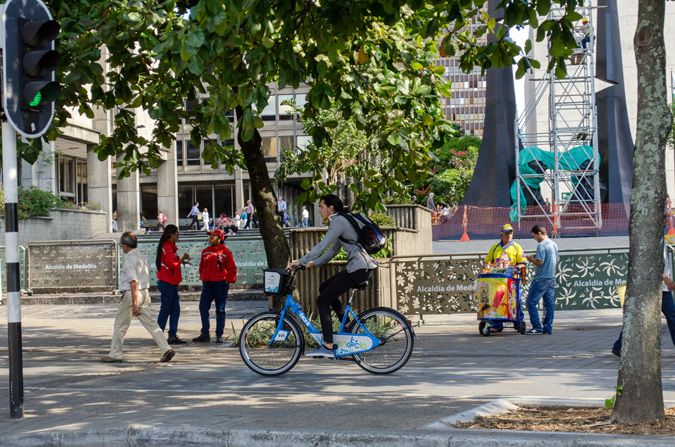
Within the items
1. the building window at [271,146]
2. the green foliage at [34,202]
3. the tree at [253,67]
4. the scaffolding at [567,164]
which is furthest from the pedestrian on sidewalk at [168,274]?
the building window at [271,146]

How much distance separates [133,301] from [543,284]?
6290 mm

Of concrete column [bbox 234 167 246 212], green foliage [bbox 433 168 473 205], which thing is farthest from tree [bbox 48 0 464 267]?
green foliage [bbox 433 168 473 205]

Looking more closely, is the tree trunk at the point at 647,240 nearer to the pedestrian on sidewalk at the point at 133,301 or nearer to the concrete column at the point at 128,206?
the pedestrian on sidewalk at the point at 133,301

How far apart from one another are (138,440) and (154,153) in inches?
278

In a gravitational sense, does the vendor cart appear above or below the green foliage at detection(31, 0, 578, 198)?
below

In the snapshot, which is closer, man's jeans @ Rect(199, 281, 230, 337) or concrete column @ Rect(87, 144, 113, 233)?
man's jeans @ Rect(199, 281, 230, 337)

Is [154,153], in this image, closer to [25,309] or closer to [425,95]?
[425,95]

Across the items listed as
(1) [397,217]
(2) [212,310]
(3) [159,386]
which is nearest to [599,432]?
(3) [159,386]

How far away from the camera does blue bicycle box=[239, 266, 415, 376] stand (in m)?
8.27

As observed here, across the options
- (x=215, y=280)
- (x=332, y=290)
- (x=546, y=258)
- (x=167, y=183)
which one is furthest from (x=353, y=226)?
(x=167, y=183)

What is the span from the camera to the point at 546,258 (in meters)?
12.4

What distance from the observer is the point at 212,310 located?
17750 mm

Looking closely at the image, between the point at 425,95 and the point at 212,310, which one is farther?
the point at 212,310

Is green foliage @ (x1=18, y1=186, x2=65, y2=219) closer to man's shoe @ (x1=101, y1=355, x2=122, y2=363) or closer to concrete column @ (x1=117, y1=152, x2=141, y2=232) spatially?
concrete column @ (x1=117, y1=152, x2=141, y2=232)
